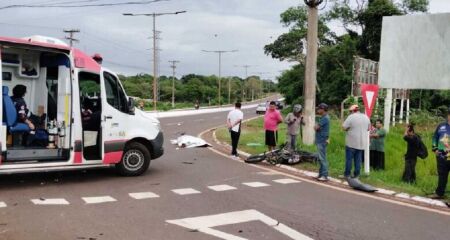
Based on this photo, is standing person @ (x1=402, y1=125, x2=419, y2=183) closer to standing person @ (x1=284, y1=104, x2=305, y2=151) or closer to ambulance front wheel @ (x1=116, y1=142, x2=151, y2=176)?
standing person @ (x1=284, y1=104, x2=305, y2=151)

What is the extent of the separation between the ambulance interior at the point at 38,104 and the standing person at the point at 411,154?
7161mm

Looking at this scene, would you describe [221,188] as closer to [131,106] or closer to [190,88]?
[131,106]

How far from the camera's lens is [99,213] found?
7488 mm

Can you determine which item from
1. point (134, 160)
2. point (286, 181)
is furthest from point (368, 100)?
point (134, 160)

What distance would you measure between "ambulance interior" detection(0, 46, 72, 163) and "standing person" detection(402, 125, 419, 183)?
7161mm

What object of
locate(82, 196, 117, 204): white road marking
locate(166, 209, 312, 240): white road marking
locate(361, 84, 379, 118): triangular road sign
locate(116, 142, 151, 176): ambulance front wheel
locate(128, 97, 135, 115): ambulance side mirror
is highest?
locate(361, 84, 379, 118): triangular road sign

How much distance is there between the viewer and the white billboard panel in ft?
55.6

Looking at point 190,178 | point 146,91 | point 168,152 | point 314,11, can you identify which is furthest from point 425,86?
point 146,91

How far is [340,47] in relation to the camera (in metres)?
45.4

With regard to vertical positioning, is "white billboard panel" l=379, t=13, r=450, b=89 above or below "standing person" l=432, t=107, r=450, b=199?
above

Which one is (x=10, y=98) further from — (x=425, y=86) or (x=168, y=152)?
(x=425, y=86)

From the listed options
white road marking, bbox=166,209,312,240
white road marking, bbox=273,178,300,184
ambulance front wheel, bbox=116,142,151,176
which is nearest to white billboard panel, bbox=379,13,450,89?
white road marking, bbox=273,178,300,184

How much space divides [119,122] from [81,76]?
127 cm

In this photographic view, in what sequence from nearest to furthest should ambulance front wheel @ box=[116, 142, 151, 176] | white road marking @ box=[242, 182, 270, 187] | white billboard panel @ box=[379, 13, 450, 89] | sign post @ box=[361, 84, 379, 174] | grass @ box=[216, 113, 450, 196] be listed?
white road marking @ box=[242, 182, 270, 187] → grass @ box=[216, 113, 450, 196] → ambulance front wheel @ box=[116, 142, 151, 176] → sign post @ box=[361, 84, 379, 174] → white billboard panel @ box=[379, 13, 450, 89]
